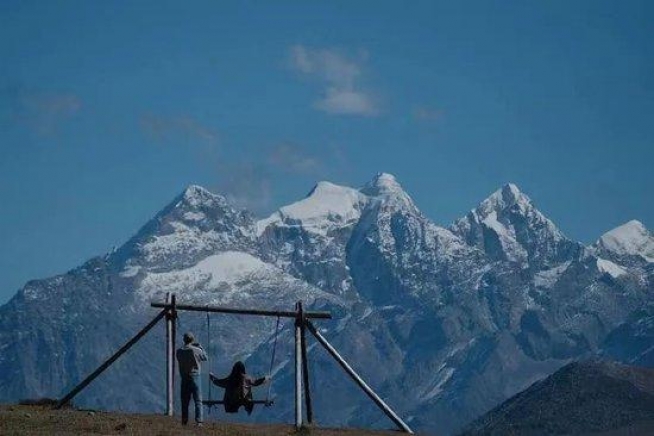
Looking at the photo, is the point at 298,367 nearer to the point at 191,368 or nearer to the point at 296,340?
the point at 296,340

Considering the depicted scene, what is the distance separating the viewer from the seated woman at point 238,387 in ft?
174

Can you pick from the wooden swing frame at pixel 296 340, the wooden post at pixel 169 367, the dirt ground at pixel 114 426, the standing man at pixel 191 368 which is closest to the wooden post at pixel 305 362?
the wooden swing frame at pixel 296 340

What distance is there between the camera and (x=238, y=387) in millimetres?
53219

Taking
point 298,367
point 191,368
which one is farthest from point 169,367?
point 191,368

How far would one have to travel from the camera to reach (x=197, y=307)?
2266 inches

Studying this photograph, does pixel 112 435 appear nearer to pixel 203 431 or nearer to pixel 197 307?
pixel 203 431

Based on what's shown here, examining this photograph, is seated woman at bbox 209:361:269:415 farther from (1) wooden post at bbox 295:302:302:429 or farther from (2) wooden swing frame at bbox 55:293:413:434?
(2) wooden swing frame at bbox 55:293:413:434

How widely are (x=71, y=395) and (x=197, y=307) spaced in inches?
247

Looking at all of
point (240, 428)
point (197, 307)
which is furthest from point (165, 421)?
point (197, 307)

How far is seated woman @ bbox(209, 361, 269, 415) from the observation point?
53.1 metres

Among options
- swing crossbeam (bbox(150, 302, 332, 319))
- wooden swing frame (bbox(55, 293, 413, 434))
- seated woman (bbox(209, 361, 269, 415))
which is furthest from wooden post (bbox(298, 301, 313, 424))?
seated woman (bbox(209, 361, 269, 415))

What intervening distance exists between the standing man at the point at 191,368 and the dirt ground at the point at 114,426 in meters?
1.09

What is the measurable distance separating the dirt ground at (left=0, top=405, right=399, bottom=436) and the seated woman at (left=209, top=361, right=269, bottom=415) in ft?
2.66

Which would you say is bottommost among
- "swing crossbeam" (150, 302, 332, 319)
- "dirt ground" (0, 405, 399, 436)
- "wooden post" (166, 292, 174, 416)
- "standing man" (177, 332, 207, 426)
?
"dirt ground" (0, 405, 399, 436)
